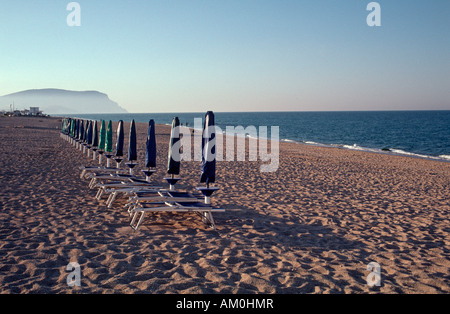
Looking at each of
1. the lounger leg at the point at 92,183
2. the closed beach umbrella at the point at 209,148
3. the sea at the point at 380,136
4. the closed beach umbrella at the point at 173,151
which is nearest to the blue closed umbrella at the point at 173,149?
the closed beach umbrella at the point at 173,151

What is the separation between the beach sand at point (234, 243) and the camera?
3961mm

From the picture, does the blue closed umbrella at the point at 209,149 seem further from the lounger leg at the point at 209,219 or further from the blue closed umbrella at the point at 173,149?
the blue closed umbrella at the point at 173,149

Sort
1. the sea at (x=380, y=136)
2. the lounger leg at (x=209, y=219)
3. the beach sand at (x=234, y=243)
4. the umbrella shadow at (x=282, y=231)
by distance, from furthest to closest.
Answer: the sea at (x=380, y=136) → the lounger leg at (x=209, y=219) → the umbrella shadow at (x=282, y=231) → the beach sand at (x=234, y=243)

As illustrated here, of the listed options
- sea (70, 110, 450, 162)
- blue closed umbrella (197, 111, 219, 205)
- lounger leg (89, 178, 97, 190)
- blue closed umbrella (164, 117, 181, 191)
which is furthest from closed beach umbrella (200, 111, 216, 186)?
sea (70, 110, 450, 162)

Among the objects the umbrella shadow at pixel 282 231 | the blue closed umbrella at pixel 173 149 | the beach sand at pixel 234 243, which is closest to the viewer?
the beach sand at pixel 234 243

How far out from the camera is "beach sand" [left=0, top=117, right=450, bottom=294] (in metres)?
3.96

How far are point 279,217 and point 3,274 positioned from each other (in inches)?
173

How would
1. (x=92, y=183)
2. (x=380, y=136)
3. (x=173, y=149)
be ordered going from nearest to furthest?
(x=173, y=149) < (x=92, y=183) < (x=380, y=136)

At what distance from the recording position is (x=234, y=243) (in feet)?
17.3

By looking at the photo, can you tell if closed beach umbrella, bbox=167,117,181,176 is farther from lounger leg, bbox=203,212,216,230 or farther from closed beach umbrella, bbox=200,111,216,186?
lounger leg, bbox=203,212,216,230

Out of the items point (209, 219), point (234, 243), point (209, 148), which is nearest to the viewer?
point (234, 243)

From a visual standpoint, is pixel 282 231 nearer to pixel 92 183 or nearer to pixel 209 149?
pixel 209 149

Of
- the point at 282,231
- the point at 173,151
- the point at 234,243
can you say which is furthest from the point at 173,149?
the point at 282,231
